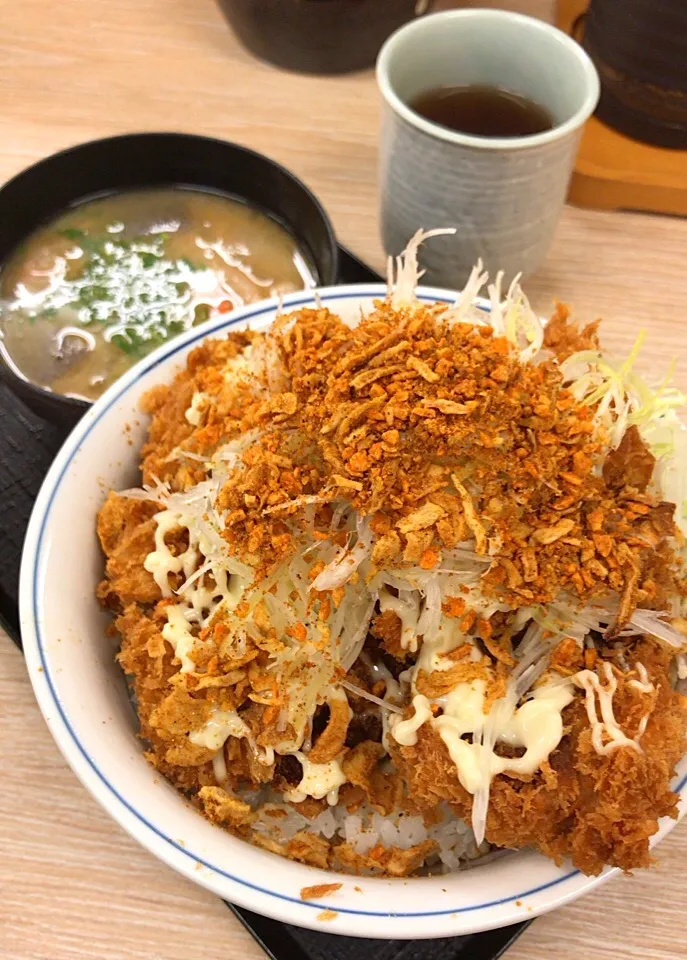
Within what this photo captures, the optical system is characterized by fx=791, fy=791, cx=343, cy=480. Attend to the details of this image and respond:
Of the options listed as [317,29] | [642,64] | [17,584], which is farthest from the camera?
[317,29]

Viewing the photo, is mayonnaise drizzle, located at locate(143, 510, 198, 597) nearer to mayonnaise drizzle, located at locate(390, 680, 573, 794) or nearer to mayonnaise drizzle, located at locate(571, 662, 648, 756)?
mayonnaise drizzle, located at locate(390, 680, 573, 794)

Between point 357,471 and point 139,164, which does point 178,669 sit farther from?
point 139,164

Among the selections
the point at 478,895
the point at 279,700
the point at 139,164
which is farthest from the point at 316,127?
the point at 478,895

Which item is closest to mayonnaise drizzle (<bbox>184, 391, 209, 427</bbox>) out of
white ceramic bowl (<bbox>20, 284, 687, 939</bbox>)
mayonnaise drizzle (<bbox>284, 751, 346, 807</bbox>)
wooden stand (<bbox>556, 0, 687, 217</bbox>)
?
white ceramic bowl (<bbox>20, 284, 687, 939</bbox>)

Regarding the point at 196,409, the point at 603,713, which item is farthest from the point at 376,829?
the point at 196,409

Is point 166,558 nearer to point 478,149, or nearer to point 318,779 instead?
point 318,779

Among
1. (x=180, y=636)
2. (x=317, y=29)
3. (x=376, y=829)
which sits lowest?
(x=376, y=829)
